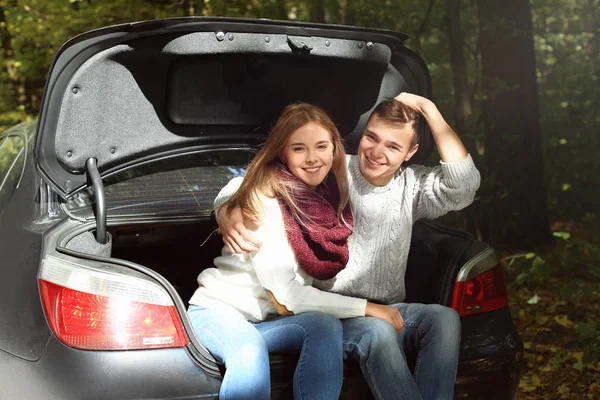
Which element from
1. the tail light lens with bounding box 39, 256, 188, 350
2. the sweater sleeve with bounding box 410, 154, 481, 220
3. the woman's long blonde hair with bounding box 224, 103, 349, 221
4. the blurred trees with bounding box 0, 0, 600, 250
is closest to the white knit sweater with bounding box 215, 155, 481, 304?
the sweater sleeve with bounding box 410, 154, 481, 220

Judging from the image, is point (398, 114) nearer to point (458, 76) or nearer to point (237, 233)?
point (237, 233)

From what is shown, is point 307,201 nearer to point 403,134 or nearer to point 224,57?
point 403,134

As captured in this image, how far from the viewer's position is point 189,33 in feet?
9.59

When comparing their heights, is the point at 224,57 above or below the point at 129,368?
above

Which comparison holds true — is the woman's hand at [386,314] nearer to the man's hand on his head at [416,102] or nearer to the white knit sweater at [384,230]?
the white knit sweater at [384,230]

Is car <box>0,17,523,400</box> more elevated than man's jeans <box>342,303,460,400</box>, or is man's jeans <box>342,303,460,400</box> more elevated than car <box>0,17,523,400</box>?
car <box>0,17,523,400</box>

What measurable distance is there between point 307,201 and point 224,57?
2.48 feet

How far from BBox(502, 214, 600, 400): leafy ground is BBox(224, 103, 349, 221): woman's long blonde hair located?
201cm

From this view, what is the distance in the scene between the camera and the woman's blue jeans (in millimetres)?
2381

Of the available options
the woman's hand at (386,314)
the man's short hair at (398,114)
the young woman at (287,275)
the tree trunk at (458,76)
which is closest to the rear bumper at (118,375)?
the young woman at (287,275)

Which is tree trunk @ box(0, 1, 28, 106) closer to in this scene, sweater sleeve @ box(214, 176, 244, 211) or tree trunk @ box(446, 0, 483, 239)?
tree trunk @ box(446, 0, 483, 239)

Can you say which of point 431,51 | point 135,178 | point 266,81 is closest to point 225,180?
point 135,178

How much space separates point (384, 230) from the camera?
2920 millimetres

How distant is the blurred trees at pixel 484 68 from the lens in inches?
281
